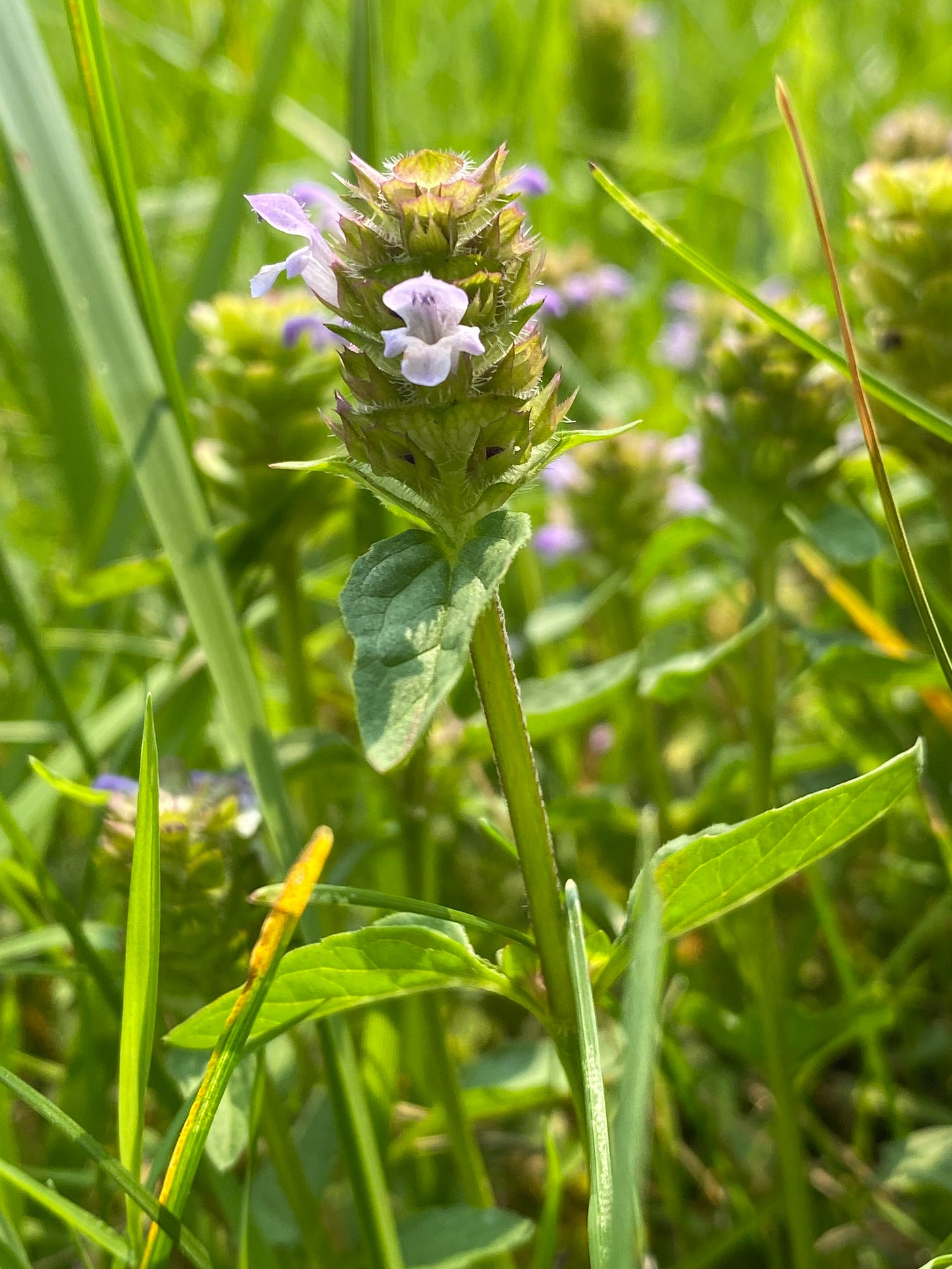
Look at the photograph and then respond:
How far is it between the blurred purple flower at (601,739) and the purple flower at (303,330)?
0.94 m

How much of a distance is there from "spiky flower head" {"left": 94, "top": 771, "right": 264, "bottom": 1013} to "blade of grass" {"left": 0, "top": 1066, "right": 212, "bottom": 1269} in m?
0.31

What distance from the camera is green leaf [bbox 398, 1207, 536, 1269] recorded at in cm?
116

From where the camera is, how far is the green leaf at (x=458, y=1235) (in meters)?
1.16

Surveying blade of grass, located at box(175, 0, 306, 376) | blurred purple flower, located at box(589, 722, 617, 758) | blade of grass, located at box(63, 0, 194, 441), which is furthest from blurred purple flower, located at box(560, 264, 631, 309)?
blade of grass, located at box(63, 0, 194, 441)

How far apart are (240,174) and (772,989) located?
153 cm

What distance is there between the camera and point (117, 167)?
1.22m

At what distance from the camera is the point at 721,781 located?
170 centimetres

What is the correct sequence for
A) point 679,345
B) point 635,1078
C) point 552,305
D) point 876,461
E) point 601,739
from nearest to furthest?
point 635,1078, point 876,461, point 552,305, point 601,739, point 679,345

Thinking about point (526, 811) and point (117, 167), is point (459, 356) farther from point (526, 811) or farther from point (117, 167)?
point (117, 167)

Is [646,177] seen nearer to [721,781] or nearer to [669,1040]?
[721,781]

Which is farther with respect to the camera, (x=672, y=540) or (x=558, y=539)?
(x=558, y=539)

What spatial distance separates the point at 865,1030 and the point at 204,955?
75 centimetres

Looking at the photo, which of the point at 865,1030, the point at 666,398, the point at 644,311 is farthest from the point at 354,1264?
the point at 644,311

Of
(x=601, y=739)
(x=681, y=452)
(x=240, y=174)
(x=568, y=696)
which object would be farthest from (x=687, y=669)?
(x=240, y=174)
